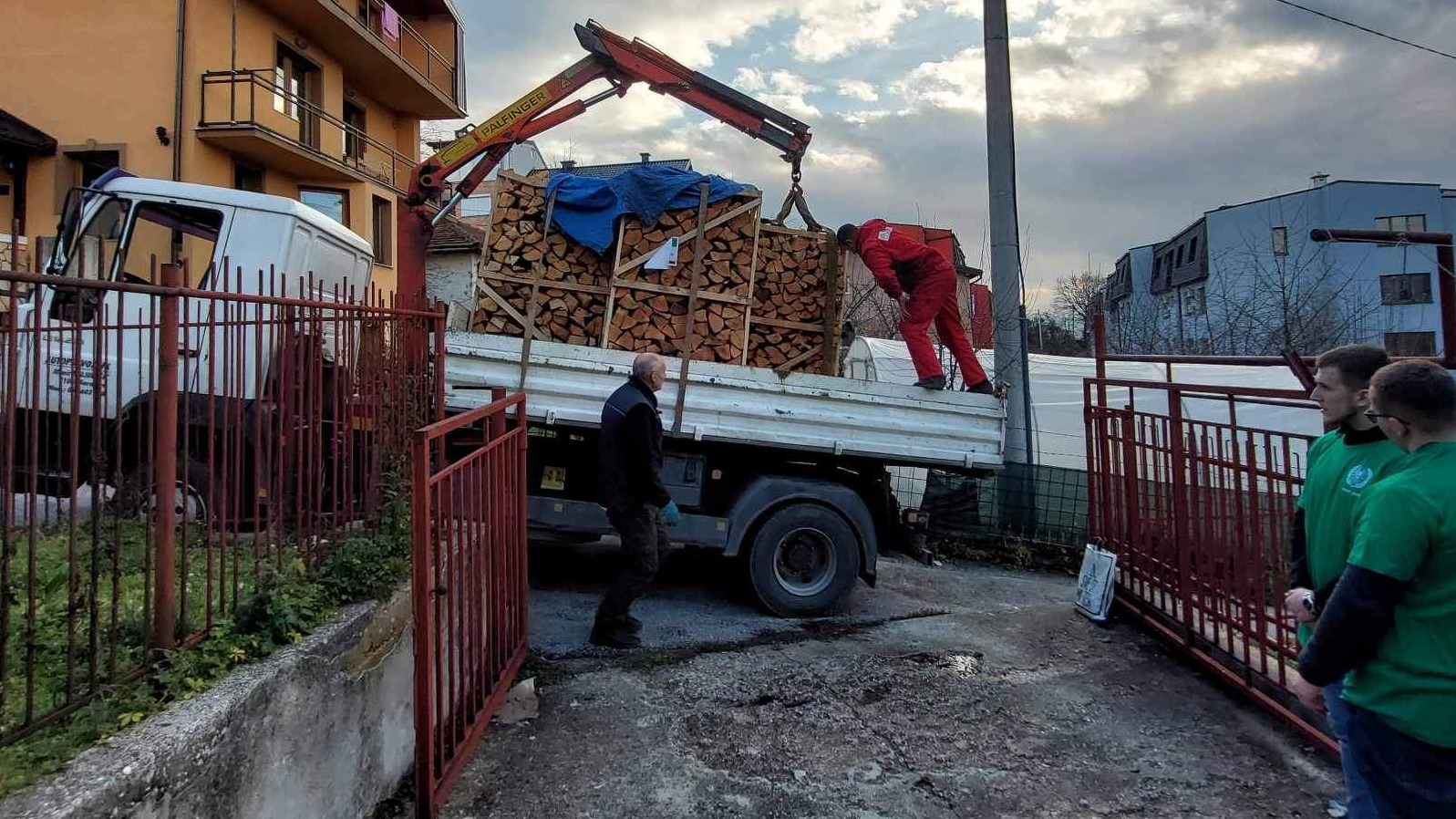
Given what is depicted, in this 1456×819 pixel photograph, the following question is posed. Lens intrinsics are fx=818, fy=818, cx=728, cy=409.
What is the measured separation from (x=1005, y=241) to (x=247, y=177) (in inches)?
573

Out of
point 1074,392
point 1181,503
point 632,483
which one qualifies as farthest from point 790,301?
point 1074,392

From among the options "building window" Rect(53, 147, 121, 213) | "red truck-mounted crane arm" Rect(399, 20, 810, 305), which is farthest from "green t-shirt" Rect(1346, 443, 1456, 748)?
"building window" Rect(53, 147, 121, 213)

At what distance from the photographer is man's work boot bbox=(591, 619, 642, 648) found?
16.6ft

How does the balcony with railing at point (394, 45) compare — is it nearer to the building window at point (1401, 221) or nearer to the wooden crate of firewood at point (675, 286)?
the wooden crate of firewood at point (675, 286)

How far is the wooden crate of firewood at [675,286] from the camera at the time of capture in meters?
6.18

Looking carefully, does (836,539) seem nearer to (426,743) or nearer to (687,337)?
(687,337)

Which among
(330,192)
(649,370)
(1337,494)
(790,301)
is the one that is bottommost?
(1337,494)

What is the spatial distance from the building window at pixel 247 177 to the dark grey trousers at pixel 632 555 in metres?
14.5

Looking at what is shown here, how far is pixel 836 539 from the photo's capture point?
595 centimetres

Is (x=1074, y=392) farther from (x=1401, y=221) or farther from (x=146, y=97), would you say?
(x=1401, y=221)

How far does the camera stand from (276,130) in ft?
50.6

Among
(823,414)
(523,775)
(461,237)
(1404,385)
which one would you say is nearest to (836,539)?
(823,414)

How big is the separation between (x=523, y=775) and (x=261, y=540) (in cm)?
140

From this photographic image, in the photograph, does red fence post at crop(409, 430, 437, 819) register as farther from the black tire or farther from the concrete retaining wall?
the black tire
